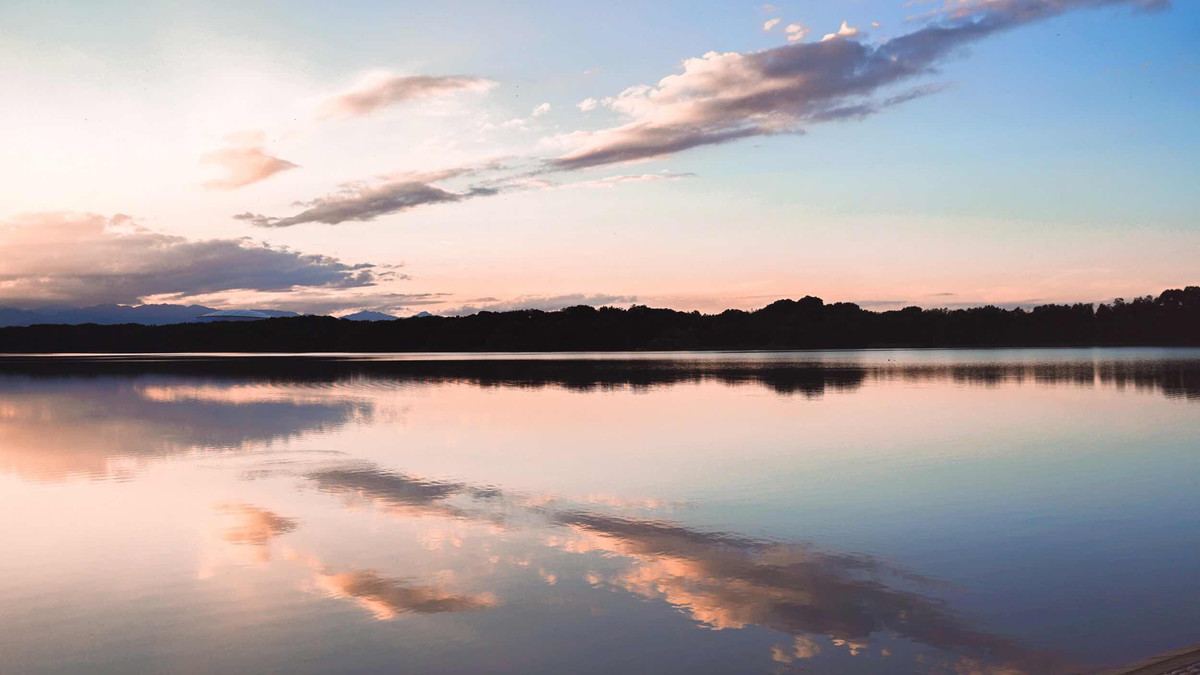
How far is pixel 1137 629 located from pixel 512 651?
6792mm

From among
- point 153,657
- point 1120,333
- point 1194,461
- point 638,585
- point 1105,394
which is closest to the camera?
point 153,657

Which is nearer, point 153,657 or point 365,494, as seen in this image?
point 153,657

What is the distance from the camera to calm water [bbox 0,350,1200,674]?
8.78m

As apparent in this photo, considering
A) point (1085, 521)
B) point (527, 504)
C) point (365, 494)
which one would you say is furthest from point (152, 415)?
point (1085, 521)

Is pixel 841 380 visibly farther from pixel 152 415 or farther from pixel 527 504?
pixel 527 504

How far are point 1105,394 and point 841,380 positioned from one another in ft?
61.0

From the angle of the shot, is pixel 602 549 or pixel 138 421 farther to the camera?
pixel 138 421

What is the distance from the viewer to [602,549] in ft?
42.0

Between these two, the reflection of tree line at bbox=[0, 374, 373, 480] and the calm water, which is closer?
the calm water

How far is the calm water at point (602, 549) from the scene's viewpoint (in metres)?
8.78

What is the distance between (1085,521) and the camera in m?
14.8

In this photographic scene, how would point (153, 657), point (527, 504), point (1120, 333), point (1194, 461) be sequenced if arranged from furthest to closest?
point (1120, 333) → point (1194, 461) → point (527, 504) → point (153, 657)

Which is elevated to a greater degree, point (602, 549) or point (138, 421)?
point (138, 421)

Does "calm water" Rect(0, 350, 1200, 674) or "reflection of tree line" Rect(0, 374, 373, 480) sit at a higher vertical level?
"reflection of tree line" Rect(0, 374, 373, 480)
